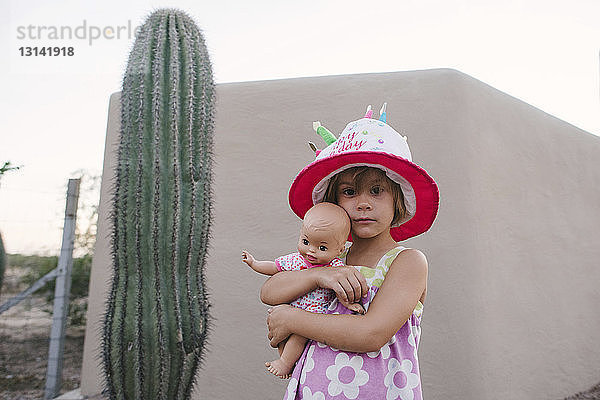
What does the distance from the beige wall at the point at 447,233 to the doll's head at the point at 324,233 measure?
2.73 meters

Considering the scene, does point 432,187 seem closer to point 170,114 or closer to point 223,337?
point 170,114

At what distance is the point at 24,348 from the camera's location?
15.0 feet

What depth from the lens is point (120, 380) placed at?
2627mm

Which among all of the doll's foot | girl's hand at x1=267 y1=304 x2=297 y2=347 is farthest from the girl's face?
the doll's foot

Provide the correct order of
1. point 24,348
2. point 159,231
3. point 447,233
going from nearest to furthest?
point 159,231, point 447,233, point 24,348

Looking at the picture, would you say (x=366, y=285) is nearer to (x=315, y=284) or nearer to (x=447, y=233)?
(x=315, y=284)

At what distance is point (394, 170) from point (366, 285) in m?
0.33

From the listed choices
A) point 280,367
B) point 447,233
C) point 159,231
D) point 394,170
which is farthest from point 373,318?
point 447,233

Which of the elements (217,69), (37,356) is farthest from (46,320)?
(217,69)

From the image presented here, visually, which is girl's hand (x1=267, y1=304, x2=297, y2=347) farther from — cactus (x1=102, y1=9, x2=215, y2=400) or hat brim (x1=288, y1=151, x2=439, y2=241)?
cactus (x1=102, y1=9, x2=215, y2=400)

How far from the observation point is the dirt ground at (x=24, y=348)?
427 cm

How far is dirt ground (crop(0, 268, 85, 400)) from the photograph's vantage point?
4273 millimetres

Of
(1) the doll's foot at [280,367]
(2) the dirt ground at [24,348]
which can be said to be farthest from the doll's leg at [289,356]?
(2) the dirt ground at [24,348]

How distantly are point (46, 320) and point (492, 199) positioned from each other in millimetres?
4561
